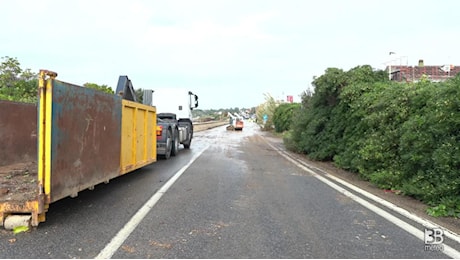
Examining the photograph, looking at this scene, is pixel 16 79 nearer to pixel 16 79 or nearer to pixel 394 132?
pixel 16 79

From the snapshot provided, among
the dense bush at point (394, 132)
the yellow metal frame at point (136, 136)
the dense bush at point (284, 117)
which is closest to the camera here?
the dense bush at point (394, 132)

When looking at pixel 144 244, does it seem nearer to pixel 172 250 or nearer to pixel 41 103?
pixel 172 250

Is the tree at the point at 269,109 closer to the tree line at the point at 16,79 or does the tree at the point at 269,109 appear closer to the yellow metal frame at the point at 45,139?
the tree line at the point at 16,79

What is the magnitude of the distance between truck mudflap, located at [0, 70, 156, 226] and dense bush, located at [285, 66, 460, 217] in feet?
18.4

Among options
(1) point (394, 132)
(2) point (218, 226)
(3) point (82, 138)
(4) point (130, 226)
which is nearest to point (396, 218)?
(2) point (218, 226)

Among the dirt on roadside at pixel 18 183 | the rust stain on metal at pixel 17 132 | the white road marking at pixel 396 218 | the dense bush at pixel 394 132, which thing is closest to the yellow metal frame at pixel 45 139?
the dirt on roadside at pixel 18 183

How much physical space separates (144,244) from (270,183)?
4585 mm

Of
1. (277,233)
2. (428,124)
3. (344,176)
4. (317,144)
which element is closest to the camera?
(277,233)

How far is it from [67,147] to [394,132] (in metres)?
6.92

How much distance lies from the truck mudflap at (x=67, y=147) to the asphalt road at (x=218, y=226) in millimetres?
416

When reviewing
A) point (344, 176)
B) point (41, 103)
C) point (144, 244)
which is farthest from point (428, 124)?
point (41, 103)

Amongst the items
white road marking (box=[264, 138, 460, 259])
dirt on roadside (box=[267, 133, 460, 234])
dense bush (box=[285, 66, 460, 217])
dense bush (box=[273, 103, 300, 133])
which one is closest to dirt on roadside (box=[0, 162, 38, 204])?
white road marking (box=[264, 138, 460, 259])

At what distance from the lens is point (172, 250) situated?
4.18 meters

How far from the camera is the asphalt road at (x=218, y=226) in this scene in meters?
4.17
